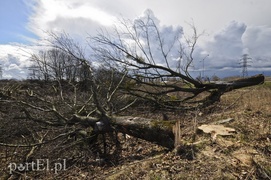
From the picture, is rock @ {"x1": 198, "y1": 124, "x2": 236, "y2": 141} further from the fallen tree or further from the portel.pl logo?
the portel.pl logo

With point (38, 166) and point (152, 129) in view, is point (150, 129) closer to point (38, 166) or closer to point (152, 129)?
point (152, 129)

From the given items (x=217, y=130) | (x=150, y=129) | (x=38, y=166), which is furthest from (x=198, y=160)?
(x=38, y=166)

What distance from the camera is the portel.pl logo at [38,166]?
4.66 meters

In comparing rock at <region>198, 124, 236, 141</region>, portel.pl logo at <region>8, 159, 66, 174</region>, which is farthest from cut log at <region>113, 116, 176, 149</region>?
portel.pl logo at <region>8, 159, 66, 174</region>

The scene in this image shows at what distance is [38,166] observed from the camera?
4848 millimetres

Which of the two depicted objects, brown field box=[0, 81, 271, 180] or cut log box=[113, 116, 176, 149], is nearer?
brown field box=[0, 81, 271, 180]

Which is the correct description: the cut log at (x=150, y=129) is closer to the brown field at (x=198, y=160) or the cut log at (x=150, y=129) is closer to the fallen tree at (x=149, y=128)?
the fallen tree at (x=149, y=128)

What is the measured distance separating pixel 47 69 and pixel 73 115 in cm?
142

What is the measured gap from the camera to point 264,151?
370cm

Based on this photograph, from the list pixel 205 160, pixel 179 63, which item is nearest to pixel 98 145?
pixel 205 160

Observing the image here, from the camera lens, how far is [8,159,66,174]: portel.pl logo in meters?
4.66

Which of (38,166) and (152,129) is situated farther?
(38,166)

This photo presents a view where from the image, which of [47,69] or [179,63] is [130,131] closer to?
[47,69]

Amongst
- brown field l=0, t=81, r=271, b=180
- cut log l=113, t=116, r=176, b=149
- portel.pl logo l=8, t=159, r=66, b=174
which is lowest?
portel.pl logo l=8, t=159, r=66, b=174
